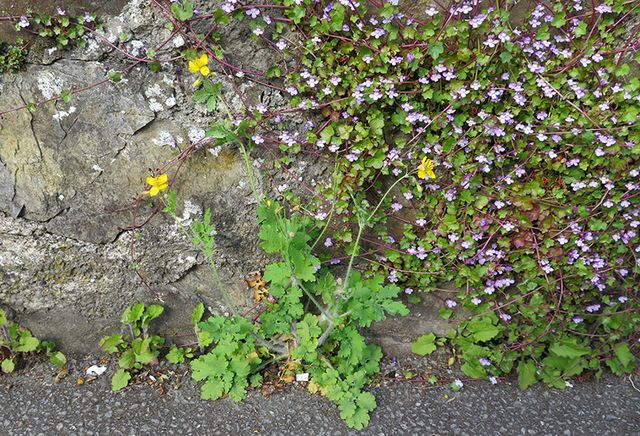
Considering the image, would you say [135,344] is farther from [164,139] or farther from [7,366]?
[164,139]

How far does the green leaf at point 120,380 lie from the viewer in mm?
2738

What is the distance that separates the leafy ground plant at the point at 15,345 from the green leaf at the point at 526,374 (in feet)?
7.99

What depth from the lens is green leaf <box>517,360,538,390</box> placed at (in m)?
2.81

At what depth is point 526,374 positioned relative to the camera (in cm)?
282

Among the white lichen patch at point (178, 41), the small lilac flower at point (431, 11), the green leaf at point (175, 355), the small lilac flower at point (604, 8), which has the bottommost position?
the green leaf at point (175, 355)

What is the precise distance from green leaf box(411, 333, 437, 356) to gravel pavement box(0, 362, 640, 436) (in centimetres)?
19

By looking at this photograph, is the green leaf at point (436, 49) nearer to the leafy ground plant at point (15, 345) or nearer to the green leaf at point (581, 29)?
the green leaf at point (581, 29)

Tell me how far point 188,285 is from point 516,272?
1.75 metres

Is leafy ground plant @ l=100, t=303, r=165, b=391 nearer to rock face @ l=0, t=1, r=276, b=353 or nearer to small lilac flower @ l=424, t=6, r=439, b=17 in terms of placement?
rock face @ l=0, t=1, r=276, b=353

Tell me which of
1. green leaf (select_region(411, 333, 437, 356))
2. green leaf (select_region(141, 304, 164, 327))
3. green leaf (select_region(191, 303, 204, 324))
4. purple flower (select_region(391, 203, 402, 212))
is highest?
purple flower (select_region(391, 203, 402, 212))

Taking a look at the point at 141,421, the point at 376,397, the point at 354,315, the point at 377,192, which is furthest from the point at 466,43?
the point at 141,421

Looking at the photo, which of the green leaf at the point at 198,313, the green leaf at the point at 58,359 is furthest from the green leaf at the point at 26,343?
the green leaf at the point at 198,313

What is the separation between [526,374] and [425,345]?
539 millimetres

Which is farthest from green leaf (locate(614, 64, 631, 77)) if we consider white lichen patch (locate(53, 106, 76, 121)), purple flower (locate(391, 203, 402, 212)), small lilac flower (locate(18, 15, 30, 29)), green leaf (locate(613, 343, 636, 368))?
small lilac flower (locate(18, 15, 30, 29))
